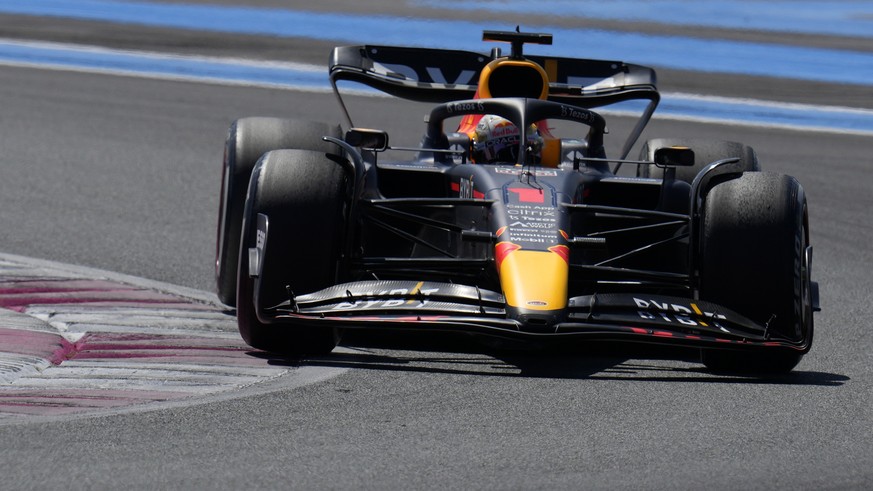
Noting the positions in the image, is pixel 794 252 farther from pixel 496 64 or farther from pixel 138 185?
pixel 138 185

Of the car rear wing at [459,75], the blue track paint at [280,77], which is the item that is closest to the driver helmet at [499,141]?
the car rear wing at [459,75]

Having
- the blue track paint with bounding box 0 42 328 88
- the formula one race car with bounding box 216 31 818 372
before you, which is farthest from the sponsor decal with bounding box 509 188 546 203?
the blue track paint with bounding box 0 42 328 88

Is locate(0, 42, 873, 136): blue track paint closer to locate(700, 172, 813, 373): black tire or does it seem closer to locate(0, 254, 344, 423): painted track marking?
locate(0, 254, 344, 423): painted track marking

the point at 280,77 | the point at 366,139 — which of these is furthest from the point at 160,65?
the point at 366,139

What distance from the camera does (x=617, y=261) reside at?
23.3 ft

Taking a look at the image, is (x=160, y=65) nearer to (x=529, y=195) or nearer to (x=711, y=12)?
(x=711, y=12)

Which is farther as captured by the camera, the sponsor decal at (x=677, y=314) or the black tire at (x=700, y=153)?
the black tire at (x=700, y=153)

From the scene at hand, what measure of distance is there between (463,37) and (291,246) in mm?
12454

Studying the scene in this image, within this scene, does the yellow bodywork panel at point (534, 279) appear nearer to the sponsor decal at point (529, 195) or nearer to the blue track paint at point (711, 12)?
the sponsor decal at point (529, 195)

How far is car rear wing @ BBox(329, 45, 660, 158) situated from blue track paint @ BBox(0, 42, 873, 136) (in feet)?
20.0

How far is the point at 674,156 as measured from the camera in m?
7.04

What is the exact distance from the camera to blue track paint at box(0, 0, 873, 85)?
1781cm

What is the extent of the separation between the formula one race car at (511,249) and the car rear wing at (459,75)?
1.06 m

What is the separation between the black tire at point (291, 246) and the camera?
6.27 m
